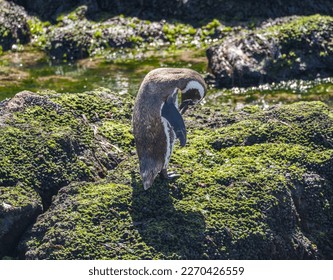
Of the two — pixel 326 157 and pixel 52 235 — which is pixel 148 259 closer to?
pixel 52 235

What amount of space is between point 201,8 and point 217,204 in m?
11.2

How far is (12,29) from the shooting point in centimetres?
1870

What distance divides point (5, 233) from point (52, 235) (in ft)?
1.83

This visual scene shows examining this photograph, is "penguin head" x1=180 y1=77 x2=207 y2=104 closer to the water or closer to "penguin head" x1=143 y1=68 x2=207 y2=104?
"penguin head" x1=143 y1=68 x2=207 y2=104

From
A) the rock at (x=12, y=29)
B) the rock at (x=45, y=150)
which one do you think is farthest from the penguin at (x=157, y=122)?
the rock at (x=12, y=29)

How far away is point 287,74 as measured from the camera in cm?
1633

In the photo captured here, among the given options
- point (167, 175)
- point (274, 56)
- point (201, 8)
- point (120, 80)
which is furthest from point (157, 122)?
point (201, 8)

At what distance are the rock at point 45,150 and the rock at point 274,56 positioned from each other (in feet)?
19.3

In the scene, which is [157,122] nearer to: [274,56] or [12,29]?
[274,56]

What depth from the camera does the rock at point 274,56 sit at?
16.1 metres

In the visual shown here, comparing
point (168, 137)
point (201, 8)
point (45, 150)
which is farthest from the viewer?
point (201, 8)

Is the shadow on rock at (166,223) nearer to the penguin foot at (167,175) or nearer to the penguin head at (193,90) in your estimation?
the penguin foot at (167,175)

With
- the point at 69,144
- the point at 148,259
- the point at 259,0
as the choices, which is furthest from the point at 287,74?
the point at 148,259

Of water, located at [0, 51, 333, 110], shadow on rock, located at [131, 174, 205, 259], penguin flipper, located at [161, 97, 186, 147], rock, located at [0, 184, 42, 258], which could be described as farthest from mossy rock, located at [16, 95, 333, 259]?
water, located at [0, 51, 333, 110]
